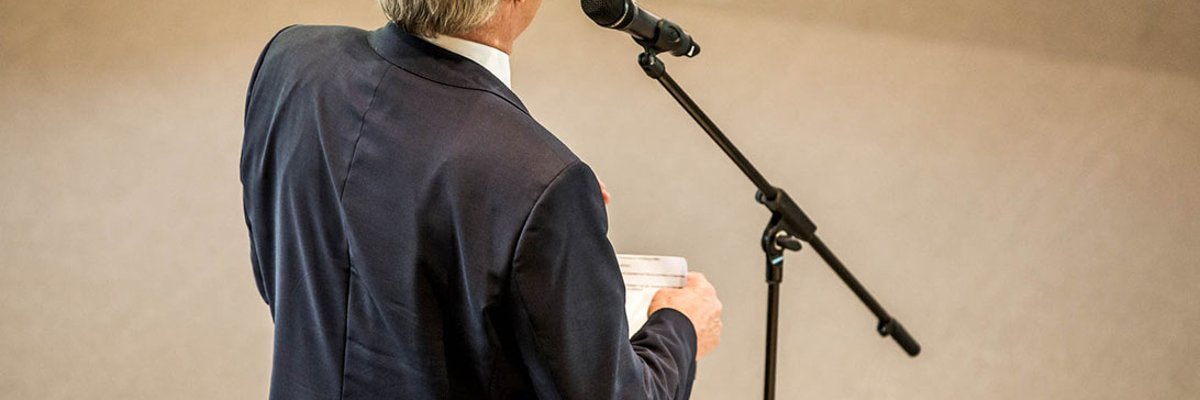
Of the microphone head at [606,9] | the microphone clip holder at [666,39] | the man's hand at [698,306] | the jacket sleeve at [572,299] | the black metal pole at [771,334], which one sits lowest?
the black metal pole at [771,334]

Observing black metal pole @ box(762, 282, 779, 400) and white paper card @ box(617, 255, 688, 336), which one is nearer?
white paper card @ box(617, 255, 688, 336)

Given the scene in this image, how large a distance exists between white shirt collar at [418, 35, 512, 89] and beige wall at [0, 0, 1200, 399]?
48.3 inches

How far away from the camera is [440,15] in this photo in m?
0.98

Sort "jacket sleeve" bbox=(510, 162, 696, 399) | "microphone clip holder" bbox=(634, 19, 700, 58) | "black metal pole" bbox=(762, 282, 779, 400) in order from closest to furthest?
"jacket sleeve" bbox=(510, 162, 696, 399), "microphone clip holder" bbox=(634, 19, 700, 58), "black metal pole" bbox=(762, 282, 779, 400)

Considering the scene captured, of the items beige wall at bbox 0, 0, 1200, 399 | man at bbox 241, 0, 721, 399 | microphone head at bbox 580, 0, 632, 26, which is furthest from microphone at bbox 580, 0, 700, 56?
beige wall at bbox 0, 0, 1200, 399

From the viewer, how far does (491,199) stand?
0.89 m

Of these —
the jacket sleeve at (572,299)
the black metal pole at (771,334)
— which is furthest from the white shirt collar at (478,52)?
the black metal pole at (771,334)

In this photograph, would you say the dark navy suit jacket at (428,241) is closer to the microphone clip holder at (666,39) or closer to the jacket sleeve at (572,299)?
the jacket sleeve at (572,299)

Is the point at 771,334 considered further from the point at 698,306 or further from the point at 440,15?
the point at 440,15

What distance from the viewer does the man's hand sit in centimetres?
128

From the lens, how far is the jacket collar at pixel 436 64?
96 cm

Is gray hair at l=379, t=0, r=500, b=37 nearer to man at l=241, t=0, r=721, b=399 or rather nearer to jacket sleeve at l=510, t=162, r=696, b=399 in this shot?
man at l=241, t=0, r=721, b=399

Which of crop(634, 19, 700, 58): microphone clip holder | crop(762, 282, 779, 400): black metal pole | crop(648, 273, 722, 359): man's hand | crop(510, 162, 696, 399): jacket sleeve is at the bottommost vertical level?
crop(762, 282, 779, 400): black metal pole

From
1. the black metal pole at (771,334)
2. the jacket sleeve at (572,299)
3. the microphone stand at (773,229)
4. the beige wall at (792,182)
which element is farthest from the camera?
the beige wall at (792,182)
